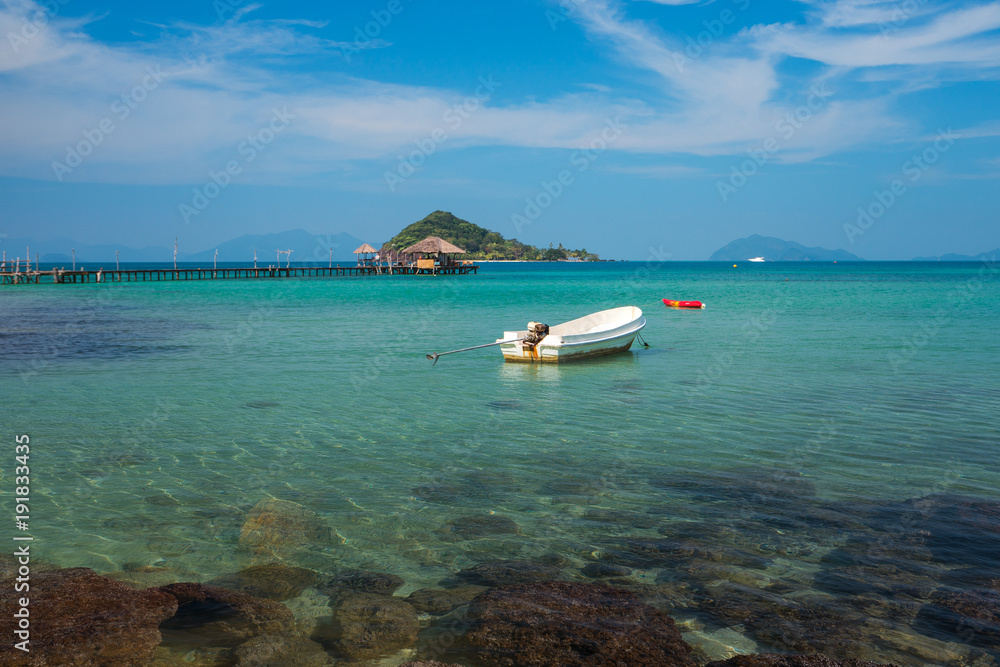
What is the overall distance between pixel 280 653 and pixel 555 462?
484cm

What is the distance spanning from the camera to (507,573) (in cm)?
554

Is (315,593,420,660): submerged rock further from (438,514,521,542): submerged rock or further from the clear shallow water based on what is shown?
(438,514,521,542): submerged rock

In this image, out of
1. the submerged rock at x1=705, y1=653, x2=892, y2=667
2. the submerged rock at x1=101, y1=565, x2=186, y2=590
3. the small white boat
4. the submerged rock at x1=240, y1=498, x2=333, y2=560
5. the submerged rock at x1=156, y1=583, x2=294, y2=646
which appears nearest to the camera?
the submerged rock at x1=705, y1=653, x2=892, y2=667

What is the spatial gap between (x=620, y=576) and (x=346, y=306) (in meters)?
35.9

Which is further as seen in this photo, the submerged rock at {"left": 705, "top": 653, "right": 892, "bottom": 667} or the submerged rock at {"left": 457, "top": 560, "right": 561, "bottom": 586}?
the submerged rock at {"left": 457, "top": 560, "right": 561, "bottom": 586}

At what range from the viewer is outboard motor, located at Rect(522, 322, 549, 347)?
1773 cm

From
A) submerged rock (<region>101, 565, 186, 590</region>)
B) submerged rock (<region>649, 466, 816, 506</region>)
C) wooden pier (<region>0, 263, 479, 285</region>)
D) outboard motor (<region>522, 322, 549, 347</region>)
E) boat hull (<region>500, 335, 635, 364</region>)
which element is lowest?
submerged rock (<region>101, 565, 186, 590</region>)

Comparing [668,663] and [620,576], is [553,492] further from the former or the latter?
[668,663]

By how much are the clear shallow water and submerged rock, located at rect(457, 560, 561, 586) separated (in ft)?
0.51

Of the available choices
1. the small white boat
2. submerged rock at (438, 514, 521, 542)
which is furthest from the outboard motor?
submerged rock at (438, 514, 521, 542)

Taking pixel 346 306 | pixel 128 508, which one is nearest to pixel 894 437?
pixel 128 508

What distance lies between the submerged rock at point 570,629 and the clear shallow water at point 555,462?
0.33 m

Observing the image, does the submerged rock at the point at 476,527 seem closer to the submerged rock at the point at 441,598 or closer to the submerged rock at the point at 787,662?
the submerged rock at the point at 441,598

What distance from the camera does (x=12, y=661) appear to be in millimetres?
4141
